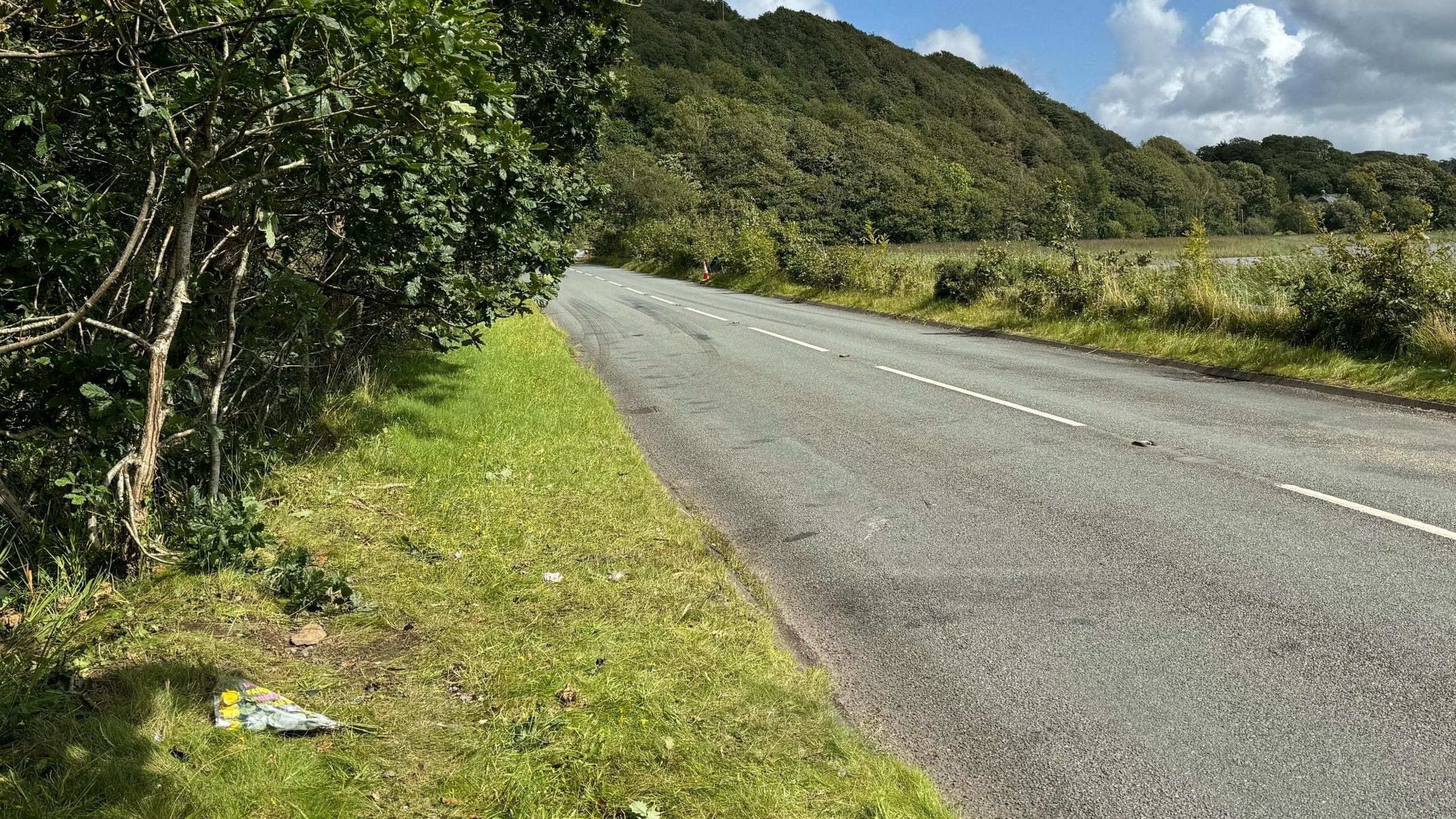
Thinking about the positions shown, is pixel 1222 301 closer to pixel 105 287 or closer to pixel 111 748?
pixel 105 287

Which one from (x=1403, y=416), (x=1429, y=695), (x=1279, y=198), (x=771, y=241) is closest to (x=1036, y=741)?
(x=1429, y=695)

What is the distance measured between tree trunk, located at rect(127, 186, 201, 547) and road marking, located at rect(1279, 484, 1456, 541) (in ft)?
23.9

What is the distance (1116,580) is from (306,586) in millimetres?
4418

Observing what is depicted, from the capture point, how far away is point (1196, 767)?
3264 millimetres

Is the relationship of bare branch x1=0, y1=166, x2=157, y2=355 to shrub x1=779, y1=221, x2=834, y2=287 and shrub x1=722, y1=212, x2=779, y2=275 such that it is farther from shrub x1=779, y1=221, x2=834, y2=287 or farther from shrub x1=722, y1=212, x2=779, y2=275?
shrub x1=722, y1=212, x2=779, y2=275

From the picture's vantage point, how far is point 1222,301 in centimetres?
1412

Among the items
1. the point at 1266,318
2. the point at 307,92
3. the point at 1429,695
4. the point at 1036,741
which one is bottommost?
the point at 1036,741

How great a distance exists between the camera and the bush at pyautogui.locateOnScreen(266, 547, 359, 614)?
4.34m

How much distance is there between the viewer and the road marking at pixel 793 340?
1561cm

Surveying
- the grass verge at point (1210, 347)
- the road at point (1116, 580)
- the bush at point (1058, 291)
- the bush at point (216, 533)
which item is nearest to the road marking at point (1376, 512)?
the road at point (1116, 580)

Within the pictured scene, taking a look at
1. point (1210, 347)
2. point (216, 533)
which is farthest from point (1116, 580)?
point (1210, 347)

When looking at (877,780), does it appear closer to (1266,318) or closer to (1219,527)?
(1219,527)

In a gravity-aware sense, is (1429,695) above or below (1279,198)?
below

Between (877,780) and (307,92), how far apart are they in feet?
11.5
